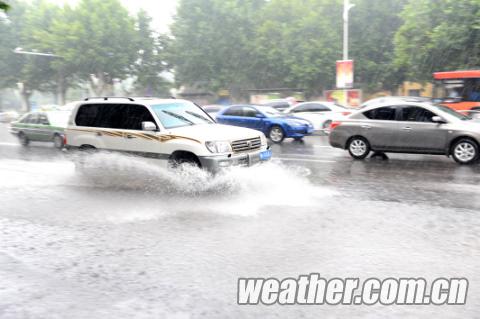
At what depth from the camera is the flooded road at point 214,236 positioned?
421 cm

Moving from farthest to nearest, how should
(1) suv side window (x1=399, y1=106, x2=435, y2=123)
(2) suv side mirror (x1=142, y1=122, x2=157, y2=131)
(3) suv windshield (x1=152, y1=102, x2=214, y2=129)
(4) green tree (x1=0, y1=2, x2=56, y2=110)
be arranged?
(4) green tree (x1=0, y1=2, x2=56, y2=110)
(1) suv side window (x1=399, y1=106, x2=435, y2=123)
(3) suv windshield (x1=152, y1=102, x2=214, y2=129)
(2) suv side mirror (x1=142, y1=122, x2=157, y2=131)

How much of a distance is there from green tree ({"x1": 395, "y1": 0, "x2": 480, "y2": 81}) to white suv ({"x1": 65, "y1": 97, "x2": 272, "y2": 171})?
23023 mm

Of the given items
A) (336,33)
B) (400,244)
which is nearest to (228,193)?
(400,244)

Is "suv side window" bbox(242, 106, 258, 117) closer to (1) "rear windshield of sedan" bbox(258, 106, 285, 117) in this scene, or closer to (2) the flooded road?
(1) "rear windshield of sedan" bbox(258, 106, 285, 117)

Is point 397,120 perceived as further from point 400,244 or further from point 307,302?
point 307,302

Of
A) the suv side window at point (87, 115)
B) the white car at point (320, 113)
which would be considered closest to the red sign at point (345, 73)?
the white car at point (320, 113)

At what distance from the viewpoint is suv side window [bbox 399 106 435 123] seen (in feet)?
39.4

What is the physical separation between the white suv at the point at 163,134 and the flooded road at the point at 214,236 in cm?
32

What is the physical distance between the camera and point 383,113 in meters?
12.7

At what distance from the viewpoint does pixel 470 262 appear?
16.1ft

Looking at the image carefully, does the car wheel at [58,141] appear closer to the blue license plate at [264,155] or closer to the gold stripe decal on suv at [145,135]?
the gold stripe decal on suv at [145,135]

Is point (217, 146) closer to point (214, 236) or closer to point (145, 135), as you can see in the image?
point (145, 135)

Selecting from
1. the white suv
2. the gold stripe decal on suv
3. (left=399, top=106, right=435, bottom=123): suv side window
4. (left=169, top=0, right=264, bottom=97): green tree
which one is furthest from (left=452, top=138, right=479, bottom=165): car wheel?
(left=169, top=0, right=264, bottom=97): green tree

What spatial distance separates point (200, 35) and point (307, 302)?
45015 mm
